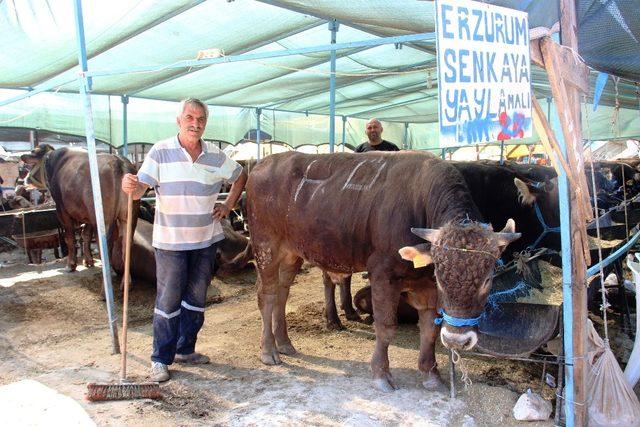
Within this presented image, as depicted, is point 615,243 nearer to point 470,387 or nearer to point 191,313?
point 470,387

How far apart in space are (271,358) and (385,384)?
1187 mm

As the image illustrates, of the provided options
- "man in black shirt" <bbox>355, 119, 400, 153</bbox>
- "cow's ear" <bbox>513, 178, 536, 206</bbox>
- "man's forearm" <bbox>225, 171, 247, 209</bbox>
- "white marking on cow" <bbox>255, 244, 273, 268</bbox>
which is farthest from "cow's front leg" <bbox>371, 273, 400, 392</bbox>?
"man in black shirt" <bbox>355, 119, 400, 153</bbox>

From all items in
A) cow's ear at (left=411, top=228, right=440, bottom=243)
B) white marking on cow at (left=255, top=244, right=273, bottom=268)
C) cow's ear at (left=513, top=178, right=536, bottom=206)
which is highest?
cow's ear at (left=513, top=178, right=536, bottom=206)

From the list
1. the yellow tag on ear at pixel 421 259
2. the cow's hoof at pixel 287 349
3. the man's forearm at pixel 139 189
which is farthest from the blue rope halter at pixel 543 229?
the man's forearm at pixel 139 189

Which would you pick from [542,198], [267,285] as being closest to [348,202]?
[267,285]

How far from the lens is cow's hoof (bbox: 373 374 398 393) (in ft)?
13.4

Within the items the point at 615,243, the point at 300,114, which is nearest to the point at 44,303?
the point at 615,243

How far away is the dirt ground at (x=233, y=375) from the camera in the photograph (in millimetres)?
3623

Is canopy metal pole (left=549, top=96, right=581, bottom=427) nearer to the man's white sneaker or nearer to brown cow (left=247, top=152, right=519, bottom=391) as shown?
brown cow (left=247, top=152, right=519, bottom=391)

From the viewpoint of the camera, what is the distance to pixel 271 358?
476 cm

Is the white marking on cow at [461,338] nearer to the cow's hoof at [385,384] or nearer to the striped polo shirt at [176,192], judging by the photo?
the cow's hoof at [385,384]

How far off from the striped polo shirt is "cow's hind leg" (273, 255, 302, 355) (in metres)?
1.08

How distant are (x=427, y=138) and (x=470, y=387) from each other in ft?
58.0

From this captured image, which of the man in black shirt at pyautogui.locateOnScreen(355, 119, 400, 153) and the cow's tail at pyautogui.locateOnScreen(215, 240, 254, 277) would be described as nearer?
the man in black shirt at pyautogui.locateOnScreen(355, 119, 400, 153)
